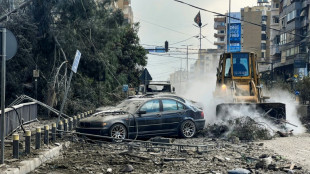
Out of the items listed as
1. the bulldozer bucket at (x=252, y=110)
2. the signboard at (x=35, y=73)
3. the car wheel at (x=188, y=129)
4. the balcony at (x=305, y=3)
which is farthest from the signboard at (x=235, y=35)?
the car wheel at (x=188, y=129)

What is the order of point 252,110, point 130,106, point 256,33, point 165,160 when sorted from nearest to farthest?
point 165,160 → point 130,106 → point 252,110 → point 256,33

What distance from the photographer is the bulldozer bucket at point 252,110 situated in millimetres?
18375

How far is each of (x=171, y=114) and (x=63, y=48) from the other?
14.6 m

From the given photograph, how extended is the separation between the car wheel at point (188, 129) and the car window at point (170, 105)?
0.64 meters

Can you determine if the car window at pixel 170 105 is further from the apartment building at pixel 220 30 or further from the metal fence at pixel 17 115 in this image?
the apartment building at pixel 220 30

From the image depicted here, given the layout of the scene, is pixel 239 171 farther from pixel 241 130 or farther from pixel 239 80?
pixel 239 80

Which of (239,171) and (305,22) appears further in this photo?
(305,22)

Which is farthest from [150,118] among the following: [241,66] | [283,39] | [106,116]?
[283,39]

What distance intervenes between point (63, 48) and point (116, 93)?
9.63m

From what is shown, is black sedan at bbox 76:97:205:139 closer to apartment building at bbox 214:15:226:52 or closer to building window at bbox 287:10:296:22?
building window at bbox 287:10:296:22

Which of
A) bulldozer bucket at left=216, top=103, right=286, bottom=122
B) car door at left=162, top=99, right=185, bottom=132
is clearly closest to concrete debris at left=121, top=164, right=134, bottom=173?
car door at left=162, top=99, right=185, bottom=132

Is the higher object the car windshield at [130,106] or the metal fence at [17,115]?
the car windshield at [130,106]

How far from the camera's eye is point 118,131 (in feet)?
48.1

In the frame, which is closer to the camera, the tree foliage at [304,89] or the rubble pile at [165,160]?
the rubble pile at [165,160]
